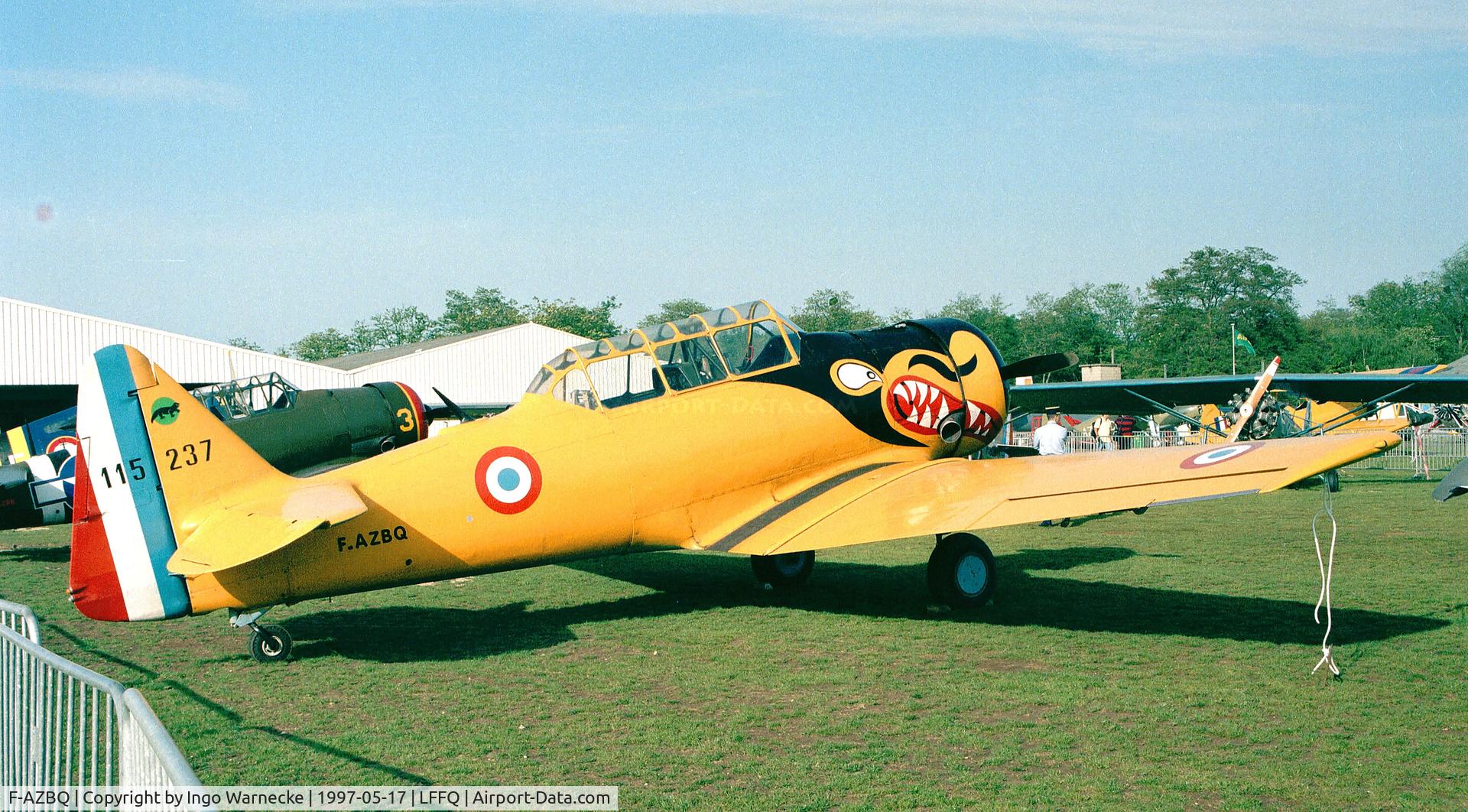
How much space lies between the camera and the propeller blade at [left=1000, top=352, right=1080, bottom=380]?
10586 mm

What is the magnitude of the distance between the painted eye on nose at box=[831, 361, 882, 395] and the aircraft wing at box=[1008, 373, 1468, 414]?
448 inches

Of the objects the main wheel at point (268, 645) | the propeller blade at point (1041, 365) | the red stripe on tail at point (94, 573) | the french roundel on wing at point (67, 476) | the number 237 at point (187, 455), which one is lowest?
the main wheel at point (268, 645)

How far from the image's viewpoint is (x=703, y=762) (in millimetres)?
5090

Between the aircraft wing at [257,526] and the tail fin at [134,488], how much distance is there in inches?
9.0

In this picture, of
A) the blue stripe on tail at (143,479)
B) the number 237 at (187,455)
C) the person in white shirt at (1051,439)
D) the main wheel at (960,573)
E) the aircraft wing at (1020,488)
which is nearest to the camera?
the aircraft wing at (1020,488)

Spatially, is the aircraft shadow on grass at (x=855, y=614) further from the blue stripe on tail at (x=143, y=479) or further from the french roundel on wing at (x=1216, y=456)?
the french roundel on wing at (x=1216, y=456)

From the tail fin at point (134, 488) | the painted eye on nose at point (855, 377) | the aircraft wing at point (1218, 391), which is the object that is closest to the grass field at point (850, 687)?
the tail fin at point (134, 488)

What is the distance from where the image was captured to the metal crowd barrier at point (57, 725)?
2.77 meters

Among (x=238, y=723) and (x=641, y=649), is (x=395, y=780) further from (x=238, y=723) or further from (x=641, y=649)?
(x=641, y=649)

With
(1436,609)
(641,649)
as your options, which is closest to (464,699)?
(641,649)

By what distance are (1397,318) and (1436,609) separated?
104375 mm

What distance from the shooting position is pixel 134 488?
6.93 meters

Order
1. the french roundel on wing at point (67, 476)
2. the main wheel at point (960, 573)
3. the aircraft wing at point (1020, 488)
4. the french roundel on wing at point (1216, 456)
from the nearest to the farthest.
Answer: the aircraft wing at point (1020, 488), the french roundel on wing at point (1216, 456), the main wheel at point (960, 573), the french roundel on wing at point (67, 476)

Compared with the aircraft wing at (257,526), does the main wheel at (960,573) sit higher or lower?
lower
